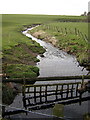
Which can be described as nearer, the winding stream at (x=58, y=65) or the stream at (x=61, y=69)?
the stream at (x=61, y=69)

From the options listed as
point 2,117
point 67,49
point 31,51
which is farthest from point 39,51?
point 2,117

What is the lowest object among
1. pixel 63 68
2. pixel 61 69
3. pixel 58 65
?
pixel 61 69

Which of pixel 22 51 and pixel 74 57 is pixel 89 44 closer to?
pixel 74 57

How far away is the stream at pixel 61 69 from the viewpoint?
2509 centimetres

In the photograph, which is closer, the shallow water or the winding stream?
the shallow water

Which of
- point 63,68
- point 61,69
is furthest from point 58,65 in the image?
point 61,69

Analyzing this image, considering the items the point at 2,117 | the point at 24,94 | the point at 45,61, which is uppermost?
the point at 45,61

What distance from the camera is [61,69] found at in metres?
44.6

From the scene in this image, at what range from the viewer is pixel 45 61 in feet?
170

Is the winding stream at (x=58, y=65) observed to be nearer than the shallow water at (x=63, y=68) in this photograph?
No

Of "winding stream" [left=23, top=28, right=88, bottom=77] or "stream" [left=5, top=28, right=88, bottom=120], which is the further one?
"winding stream" [left=23, top=28, right=88, bottom=77]

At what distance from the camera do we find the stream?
25094mm

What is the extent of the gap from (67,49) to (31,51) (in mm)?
12688

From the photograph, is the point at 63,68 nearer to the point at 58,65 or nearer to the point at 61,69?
the point at 61,69
